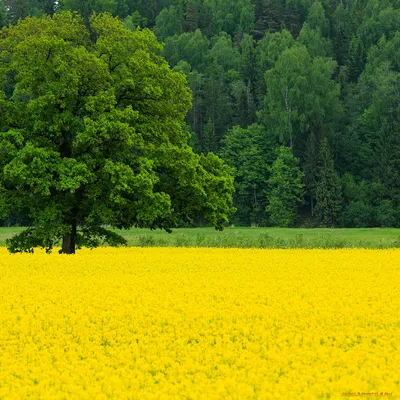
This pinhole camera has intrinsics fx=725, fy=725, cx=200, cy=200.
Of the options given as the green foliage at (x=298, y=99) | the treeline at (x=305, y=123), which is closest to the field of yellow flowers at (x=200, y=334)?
the treeline at (x=305, y=123)

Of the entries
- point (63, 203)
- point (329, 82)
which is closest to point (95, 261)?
point (63, 203)

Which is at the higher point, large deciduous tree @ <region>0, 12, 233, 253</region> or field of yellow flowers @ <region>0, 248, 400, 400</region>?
large deciduous tree @ <region>0, 12, 233, 253</region>

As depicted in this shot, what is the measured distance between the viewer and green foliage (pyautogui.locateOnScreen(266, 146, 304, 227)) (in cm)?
9150

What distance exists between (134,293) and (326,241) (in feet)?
66.1

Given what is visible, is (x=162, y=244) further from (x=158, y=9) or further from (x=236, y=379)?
(x=158, y=9)

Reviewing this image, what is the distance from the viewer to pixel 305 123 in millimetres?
98750

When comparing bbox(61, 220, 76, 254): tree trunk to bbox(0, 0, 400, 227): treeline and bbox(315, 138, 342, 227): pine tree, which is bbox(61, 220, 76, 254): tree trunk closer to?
bbox(315, 138, 342, 227): pine tree

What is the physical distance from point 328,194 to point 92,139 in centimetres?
6170

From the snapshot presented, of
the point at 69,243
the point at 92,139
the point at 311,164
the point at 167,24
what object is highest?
the point at 167,24

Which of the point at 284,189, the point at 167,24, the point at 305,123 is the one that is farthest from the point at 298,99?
the point at 167,24

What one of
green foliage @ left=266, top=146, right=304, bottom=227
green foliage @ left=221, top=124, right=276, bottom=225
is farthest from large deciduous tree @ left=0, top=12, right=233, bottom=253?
green foliage @ left=221, top=124, right=276, bottom=225

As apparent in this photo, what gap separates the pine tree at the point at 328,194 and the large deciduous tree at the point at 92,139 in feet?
179

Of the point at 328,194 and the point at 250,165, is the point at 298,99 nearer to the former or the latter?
the point at 250,165

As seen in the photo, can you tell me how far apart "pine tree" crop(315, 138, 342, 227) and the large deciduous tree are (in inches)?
2145
